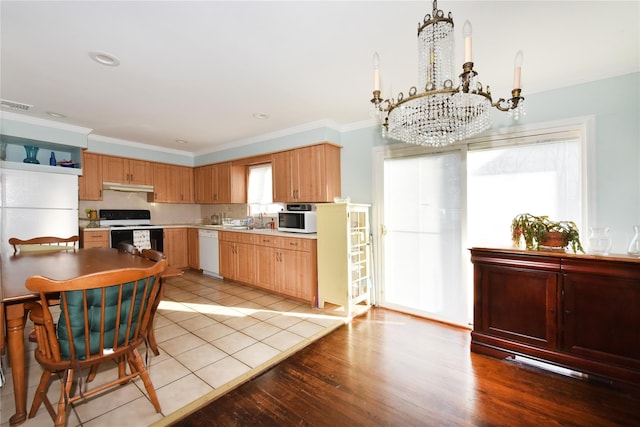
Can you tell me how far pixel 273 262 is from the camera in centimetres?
398

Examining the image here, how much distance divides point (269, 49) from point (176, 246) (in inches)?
179

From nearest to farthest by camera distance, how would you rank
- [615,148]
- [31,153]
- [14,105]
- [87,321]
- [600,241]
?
1. [87,321]
2. [600,241]
3. [615,148]
4. [14,105]
5. [31,153]

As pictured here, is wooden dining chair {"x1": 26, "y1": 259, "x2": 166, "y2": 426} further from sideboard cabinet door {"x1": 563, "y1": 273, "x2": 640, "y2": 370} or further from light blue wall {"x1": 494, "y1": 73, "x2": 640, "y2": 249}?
light blue wall {"x1": 494, "y1": 73, "x2": 640, "y2": 249}

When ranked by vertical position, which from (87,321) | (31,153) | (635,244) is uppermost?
(31,153)

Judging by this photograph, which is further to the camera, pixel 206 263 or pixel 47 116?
pixel 206 263

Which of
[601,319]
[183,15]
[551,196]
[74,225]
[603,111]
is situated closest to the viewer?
[183,15]

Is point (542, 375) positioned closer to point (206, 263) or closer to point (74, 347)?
point (74, 347)

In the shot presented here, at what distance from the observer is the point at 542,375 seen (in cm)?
213

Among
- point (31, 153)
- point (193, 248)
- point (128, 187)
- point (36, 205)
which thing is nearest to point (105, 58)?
point (36, 205)

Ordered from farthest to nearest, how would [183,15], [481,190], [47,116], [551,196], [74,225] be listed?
[74,225] < [47,116] < [481,190] < [551,196] < [183,15]

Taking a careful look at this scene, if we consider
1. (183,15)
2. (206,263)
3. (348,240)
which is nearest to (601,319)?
(348,240)

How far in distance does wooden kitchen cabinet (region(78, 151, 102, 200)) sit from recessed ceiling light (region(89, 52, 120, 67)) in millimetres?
2945

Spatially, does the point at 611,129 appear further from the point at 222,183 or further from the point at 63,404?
the point at 222,183

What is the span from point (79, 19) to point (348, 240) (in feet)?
9.47
